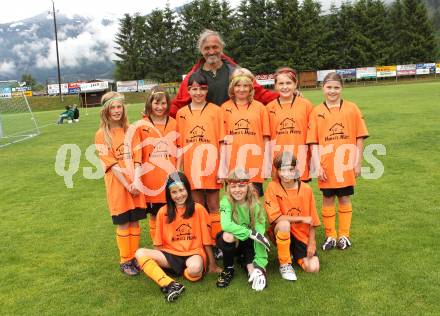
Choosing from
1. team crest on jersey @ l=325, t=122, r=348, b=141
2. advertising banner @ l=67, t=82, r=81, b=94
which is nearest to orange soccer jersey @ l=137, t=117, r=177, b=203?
team crest on jersey @ l=325, t=122, r=348, b=141

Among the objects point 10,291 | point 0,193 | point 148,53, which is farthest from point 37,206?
point 148,53

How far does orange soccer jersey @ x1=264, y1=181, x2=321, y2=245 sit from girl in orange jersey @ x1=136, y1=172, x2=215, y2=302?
586mm

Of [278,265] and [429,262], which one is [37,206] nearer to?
[278,265]

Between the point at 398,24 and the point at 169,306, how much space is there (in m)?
64.2

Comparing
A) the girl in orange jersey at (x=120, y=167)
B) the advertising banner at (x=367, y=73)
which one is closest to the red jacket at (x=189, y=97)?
the girl in orange jersey at (x=120, y=167)

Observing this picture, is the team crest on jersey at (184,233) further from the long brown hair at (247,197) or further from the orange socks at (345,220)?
the orange socks at (345,220)

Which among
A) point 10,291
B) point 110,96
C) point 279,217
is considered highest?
point 110,96

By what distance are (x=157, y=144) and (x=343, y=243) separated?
6.63 feet

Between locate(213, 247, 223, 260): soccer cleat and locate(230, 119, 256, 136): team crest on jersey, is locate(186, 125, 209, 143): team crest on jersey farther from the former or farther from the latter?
locate(213, 247, 223, 260): soccer cleat

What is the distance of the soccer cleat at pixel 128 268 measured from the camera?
4.11 metres

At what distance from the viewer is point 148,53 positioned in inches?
2484

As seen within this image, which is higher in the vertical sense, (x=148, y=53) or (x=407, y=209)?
(x=148, y=53)

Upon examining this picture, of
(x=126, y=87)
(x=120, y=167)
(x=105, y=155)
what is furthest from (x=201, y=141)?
(x=126, y=87)

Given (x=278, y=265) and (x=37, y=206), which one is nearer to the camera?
(x=278, y=265)
